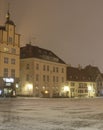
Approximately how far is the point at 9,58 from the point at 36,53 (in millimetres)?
11753

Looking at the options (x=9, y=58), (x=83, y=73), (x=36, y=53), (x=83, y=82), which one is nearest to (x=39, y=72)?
(x=36, y=53)

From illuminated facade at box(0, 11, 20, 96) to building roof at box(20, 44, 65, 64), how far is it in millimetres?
7185

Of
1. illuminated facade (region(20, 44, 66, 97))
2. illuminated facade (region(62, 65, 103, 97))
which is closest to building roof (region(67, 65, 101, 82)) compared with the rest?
illuminated facade (region(62, 65, 103, 97))

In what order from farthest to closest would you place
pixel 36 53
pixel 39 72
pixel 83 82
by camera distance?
pixel 83 82, pixel 36 53, pixel 39 72

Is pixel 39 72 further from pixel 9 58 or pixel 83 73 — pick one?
pixel 83 73

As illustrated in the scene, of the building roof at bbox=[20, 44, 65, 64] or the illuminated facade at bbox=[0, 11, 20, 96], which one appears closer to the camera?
the illuminated facade at bbox=[0, 11, 20, 96]

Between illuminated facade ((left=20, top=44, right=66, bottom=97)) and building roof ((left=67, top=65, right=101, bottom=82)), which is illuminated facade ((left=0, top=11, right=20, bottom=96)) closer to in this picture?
illuminated facade ((left=20, top=44, right=66, bottom=97))

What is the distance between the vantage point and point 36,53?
93312 mm

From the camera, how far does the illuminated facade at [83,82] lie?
11009 centimetres

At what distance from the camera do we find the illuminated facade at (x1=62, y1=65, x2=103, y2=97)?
110 m

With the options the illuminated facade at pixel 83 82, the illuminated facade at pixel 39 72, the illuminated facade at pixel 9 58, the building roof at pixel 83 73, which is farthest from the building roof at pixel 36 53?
the building roof at pixel 83 73

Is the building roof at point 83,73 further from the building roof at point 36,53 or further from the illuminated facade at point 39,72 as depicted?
the building roof at point 36,53

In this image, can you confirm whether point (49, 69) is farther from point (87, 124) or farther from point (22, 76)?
point (87, 124)

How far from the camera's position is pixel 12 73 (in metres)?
84.2
